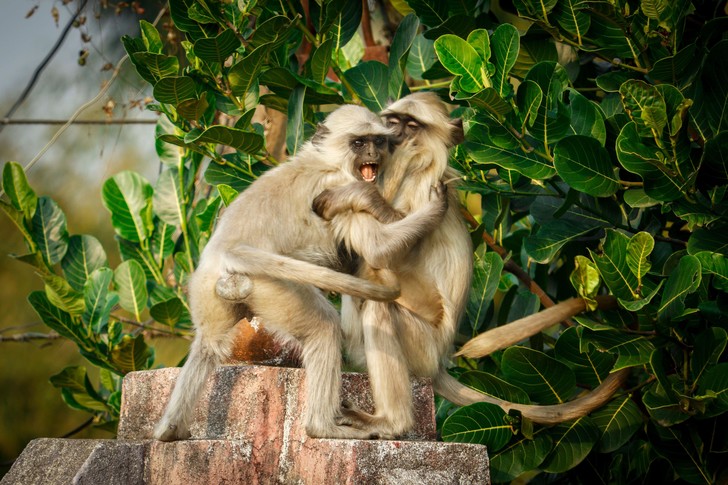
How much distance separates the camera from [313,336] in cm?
291

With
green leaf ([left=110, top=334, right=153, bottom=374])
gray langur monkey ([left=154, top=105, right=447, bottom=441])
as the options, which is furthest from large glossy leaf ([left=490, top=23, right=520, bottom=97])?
green leaf ([left=110, top=334, right=153, bottom=374])

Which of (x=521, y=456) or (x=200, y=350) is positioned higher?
(x=200, y=350)

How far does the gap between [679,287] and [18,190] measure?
3077 millimetres

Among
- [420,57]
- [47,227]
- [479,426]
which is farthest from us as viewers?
[420,57]

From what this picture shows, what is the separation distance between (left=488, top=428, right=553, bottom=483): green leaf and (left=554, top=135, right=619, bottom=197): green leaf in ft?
3.38

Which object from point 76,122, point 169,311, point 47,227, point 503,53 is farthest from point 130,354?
point 76,122

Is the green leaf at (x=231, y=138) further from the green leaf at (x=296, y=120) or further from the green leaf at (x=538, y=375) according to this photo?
the green leaf at (x=538, y=375)

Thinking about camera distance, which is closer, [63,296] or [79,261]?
[63,296]

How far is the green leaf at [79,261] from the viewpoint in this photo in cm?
460

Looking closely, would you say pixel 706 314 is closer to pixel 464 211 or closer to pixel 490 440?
pixel 490 440

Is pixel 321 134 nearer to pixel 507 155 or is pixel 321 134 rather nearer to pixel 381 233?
pixel 381 233

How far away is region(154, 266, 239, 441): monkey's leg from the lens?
2.93 m

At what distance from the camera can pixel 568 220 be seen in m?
3.67

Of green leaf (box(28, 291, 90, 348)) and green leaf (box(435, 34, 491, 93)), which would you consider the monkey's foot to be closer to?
green leaf (box(435, 34, 491, 93))
